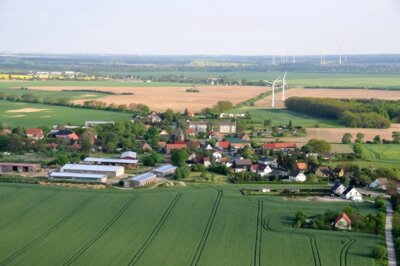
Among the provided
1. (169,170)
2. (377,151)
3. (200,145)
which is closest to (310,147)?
(377,151)

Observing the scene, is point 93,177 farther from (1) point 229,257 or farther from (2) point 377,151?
(2) point 377,151

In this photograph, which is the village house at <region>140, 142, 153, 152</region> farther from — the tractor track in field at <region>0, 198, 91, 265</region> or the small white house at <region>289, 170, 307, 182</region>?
the tractor track in field at <region>0, 198, 91, 265</region>

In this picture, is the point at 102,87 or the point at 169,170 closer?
the point at 169,170

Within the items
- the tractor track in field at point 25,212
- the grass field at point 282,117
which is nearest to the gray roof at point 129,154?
the tractor track in field at point 25,212

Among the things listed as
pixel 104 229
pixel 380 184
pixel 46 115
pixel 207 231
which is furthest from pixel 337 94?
pixel 104 229

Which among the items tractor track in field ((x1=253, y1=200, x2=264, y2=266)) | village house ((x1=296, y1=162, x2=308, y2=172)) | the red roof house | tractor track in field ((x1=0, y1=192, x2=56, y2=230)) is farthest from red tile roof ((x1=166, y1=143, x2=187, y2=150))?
tractor track in field ((x1=253, y1=200, x2=264, y2=266))

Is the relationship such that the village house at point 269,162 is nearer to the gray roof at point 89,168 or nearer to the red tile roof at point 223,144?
the red tile roof at point 223,144
